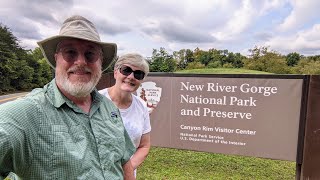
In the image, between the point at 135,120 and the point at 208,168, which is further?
the point at 208,168

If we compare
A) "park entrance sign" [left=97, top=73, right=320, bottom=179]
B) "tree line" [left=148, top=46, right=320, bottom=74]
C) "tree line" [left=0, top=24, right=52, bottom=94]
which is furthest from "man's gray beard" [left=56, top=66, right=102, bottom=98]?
"tree line" [left=0, top=24, right=52, bottom=94]

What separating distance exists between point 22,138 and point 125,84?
4.65ft

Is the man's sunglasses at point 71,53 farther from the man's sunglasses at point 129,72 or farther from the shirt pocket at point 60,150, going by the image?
the man's sunglasses at point 129,72

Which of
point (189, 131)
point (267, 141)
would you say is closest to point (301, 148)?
point (267, 141)

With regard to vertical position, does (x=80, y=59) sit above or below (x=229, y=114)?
above

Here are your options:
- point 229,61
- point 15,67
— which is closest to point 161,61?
point 229,61

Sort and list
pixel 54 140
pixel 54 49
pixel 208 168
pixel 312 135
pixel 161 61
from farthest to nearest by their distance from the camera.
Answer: pixel 161 61 → pixel 208 168 → pixel 312 135 → pixel 54 49 → pixel 54 140

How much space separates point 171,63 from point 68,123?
32.7m

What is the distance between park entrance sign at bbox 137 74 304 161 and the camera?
15.5ft

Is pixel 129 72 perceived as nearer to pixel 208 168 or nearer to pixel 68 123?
pixel 68 123

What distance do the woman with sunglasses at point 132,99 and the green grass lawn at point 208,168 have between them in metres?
2.95

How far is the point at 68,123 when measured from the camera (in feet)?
4.12

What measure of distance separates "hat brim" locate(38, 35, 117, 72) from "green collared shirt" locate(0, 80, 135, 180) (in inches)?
8.9

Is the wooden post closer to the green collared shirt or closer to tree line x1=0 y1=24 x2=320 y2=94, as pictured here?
the green collared shirt
